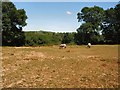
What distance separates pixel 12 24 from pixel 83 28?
53.4 ft

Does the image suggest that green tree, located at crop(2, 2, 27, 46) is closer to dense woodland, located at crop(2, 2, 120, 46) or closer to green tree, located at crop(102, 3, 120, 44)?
dense woodland, located at crop(2, 2, 120, 46)

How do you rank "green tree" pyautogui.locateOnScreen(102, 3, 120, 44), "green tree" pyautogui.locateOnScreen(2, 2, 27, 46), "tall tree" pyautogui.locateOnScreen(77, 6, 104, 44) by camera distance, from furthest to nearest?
"tall tree" pyautogui.locateOnScreen(77, 6, 104, 44), "green tree" pyautogui.locateOnScreen(102, 3, 120, 44), "green tree" pyautogui.locateOnScreen(2, 2, 27, 46)

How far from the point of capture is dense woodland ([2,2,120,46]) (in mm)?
47094

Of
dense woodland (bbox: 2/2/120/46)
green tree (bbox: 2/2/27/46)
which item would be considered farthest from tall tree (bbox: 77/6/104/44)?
green tree (bbox: 2/2/27/46)

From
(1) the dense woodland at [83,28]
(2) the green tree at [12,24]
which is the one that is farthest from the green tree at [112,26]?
(2) the green tree at [12,24]

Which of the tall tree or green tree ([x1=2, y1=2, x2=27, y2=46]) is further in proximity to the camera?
the tall tree

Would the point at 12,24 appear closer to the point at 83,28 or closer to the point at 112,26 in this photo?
the point at 83,28

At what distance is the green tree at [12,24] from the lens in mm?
46312

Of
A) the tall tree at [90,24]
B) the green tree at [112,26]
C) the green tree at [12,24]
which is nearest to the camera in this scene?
the green tree at [12,24]

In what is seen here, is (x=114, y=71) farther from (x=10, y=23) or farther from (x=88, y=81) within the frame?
(x=10, y=23)

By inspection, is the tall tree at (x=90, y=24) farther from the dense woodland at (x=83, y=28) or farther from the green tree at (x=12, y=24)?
the green tree at (x=12, y=24)

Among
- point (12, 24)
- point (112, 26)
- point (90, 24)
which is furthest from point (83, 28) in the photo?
point (12, 24)

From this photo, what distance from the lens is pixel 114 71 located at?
1295cm

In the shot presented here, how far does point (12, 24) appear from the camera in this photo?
4838cm
